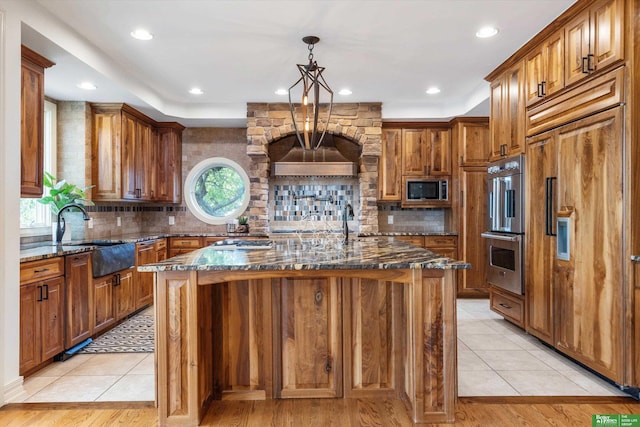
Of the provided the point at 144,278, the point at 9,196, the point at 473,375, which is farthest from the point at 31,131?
the point at 473,375

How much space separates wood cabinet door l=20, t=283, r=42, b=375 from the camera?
270 cm

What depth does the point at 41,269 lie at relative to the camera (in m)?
2.91

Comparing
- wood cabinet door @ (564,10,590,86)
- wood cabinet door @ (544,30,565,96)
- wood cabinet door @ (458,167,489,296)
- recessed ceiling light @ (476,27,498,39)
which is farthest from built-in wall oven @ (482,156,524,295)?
wood cabinet door @ (458,167,489,296)

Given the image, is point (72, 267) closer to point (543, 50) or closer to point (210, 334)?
point (210, 334)

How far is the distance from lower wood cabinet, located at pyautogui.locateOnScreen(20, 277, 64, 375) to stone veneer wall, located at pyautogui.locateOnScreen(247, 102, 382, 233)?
267 cm

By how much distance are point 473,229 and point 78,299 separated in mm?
4638

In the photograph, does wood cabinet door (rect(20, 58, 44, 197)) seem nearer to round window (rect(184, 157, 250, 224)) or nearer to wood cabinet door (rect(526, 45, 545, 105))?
round window (rect(184, 157, 250, 224))

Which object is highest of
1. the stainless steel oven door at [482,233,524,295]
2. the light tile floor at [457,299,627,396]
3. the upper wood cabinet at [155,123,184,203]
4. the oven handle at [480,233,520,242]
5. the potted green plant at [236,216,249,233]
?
the upper wood cabinet at [155,123,184,203]

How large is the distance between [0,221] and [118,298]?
6.13 ft

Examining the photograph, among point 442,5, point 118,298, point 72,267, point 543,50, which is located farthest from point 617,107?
point 118,298

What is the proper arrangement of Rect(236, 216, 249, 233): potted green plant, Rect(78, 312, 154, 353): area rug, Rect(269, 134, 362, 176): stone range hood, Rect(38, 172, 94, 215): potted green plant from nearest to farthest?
Rect(78, 312, 154, 353): area rug
Rect(38, 172, 94, 215): potted green plant
Rect(269, 134, 362, 176): stone range hood
Rect(236, 216, 249, 233): potted green plant

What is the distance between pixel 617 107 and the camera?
2408mm

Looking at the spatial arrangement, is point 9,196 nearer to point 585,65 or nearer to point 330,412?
point 330,412

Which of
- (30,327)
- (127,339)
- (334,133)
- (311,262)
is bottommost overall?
(127,339)
